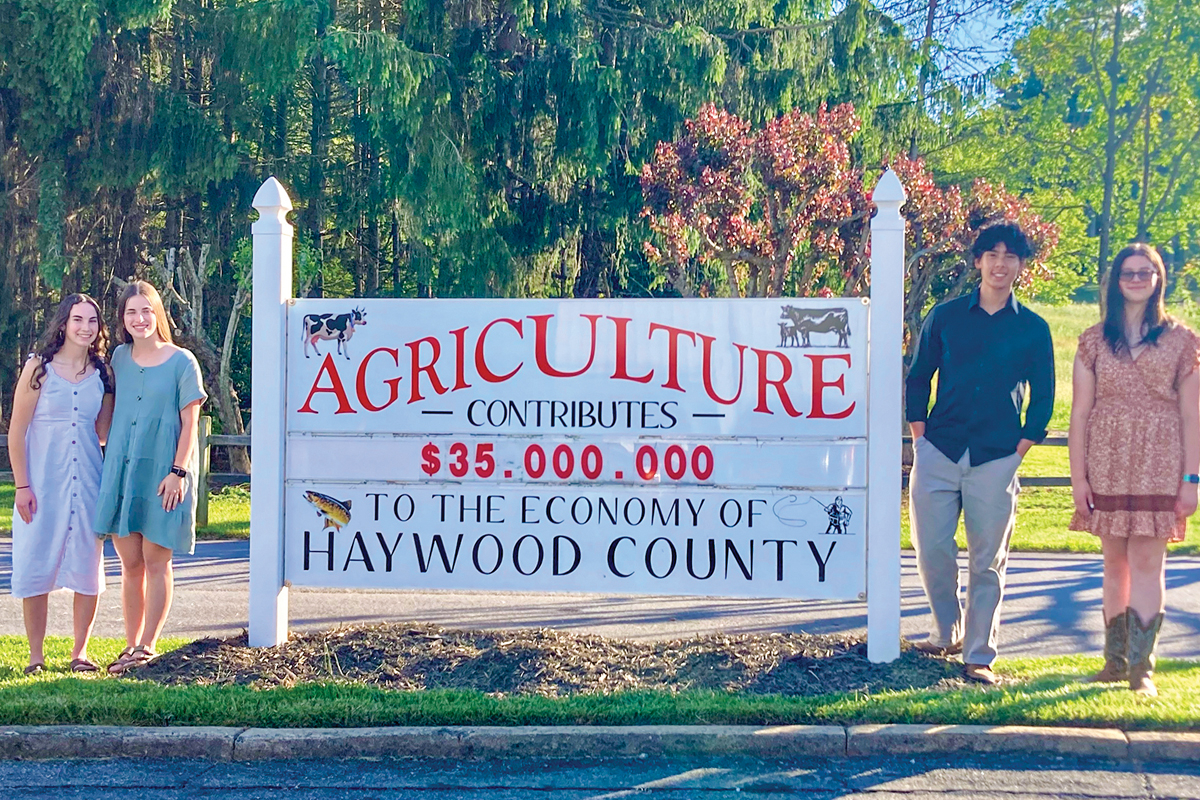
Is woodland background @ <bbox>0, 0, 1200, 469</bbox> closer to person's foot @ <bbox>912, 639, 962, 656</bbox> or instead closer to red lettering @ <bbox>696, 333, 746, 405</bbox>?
red lettering @ <bbox>696, 333, 746, 405</bbox>

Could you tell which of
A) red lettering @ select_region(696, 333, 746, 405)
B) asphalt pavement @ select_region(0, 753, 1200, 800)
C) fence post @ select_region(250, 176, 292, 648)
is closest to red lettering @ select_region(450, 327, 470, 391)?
fence post @ select_region(250, 176, 292, 648)

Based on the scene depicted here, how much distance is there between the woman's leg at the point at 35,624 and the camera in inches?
222

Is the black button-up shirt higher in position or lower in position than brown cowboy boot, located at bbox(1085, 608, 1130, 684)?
higher

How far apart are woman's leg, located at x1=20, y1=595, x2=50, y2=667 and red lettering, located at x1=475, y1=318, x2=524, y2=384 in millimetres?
2353

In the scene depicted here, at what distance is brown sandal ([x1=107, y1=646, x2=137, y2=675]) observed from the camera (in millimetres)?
5486

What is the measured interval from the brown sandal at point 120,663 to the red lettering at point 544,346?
94.7 inches

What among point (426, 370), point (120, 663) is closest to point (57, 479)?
point (120, 663)

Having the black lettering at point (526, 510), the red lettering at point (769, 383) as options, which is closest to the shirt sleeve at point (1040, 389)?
the red lettering at point (769, 383)

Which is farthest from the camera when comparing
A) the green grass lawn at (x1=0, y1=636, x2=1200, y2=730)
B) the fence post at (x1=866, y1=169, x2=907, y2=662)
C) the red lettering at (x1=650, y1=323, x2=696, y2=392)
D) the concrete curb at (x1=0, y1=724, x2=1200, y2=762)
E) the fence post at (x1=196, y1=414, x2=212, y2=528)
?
the fence post at (x1=196, y1=414, x2=212, y2=528)

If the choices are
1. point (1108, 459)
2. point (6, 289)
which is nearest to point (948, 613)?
point (1108, 459)

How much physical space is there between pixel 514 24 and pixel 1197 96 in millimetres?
11220

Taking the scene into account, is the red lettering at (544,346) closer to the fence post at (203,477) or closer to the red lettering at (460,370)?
→ the red lettering at (460,370)

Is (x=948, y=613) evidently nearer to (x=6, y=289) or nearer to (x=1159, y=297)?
(x=1159, y=297)

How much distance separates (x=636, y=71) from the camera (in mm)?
16062
